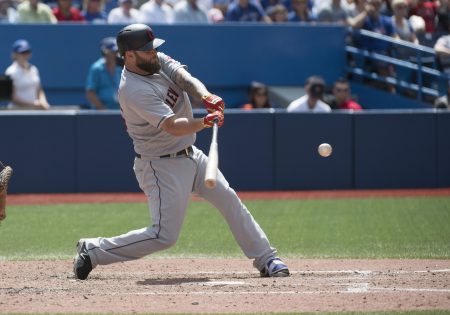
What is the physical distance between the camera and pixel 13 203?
512 inches

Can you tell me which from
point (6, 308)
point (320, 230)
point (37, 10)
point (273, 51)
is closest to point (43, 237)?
point (320, 230)

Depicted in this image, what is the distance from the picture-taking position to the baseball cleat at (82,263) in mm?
7188

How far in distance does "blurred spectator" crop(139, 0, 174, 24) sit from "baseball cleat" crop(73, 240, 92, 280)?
9.52 m

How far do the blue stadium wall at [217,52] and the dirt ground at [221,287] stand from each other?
8.10 metres

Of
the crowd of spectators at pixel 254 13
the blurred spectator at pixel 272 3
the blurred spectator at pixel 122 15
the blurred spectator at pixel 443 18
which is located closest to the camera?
the blurred spectator at pixel 122 15

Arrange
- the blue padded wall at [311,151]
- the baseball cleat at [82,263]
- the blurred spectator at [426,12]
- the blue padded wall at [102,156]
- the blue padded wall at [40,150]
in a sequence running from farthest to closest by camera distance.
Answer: the blurred spectator at [426,12] → the blue padded wall at [311,151] → the blue padded wall at [102,156] → the blue padded wall at [40,150] → the baseball cleat at [82,263]

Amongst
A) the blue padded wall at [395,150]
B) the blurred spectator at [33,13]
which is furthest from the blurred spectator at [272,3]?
the blue padded wall at [395,150]

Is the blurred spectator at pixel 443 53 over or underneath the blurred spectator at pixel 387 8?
underneath

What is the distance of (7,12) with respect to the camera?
53.7ft

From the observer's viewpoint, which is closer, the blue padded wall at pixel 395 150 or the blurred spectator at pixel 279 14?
the blue padded wall at pixel 395 150

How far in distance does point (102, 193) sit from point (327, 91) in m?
4.95

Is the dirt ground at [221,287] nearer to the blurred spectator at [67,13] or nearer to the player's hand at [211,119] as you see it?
the player's hand at [211,119]

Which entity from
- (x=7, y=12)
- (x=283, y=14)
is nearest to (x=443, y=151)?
(x=283, y=14)

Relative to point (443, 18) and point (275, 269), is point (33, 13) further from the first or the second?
point (275, 269)
